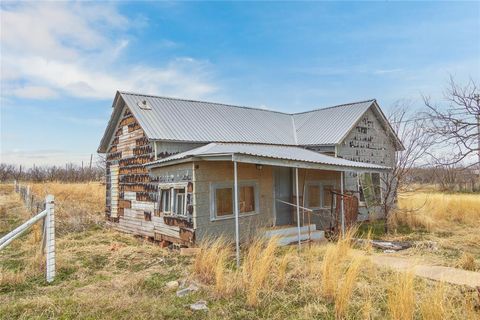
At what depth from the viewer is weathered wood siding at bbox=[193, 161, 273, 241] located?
9109 millimetres

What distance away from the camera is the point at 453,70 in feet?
27.0

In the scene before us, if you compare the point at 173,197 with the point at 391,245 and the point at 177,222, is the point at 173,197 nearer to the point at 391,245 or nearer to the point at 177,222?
the point at 177,222

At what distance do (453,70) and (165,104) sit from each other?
9.40 meters

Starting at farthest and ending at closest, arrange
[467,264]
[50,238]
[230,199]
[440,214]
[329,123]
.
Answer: [329,123] → [440,214] → [230,199] → [467,264] → [50,238]

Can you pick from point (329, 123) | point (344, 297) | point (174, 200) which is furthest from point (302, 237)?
point (329, 123)

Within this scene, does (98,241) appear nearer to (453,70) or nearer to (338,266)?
(338,266)

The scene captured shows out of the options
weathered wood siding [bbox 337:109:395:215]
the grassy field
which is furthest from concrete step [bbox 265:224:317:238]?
weathered wood siding [bbox 337:109:395:215]

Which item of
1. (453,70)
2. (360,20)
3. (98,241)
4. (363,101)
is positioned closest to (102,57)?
(98,241)

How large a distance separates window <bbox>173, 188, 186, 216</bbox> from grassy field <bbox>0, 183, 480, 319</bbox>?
1123 mm

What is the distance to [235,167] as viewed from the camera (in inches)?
302

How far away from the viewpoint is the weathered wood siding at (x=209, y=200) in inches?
359

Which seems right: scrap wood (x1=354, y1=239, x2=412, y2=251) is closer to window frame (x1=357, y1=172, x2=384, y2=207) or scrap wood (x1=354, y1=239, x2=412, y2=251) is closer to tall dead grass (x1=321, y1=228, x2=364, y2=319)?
tall dead grass (x1=321, y1=228, x2=364, y2=319)

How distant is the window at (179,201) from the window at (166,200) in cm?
45

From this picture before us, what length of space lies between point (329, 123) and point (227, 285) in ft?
37.0
